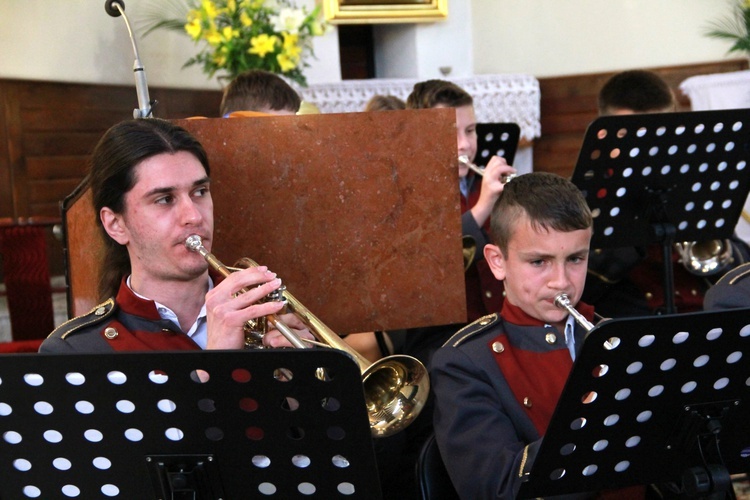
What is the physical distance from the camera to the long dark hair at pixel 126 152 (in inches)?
85.2

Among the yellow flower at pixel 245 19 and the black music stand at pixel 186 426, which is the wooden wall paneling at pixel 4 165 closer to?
the yellow flower at pixel 245 19

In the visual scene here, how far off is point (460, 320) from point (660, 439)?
892 millimetres

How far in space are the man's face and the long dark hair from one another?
18mm

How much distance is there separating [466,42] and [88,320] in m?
6.03

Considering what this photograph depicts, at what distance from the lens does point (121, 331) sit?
2.08 metres

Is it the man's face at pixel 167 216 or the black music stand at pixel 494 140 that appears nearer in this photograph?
the man's face at pixel 167 216

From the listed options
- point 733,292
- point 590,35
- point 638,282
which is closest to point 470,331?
point 733,292

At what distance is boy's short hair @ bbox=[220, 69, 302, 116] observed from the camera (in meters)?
3.08

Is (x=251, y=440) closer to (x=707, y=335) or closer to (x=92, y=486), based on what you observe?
(x=92, y=486)

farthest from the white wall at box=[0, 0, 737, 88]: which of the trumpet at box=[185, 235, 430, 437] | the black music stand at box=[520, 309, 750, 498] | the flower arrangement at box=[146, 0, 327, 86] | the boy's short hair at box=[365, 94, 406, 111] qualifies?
the black music stand at box=[520, 309, 750, 498]

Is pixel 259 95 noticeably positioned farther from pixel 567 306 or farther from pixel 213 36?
pixel 213 36

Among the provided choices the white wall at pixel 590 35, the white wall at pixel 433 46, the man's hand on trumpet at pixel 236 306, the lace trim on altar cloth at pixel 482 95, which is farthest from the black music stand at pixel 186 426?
the white wall at pixel 590 35

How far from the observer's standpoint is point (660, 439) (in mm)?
1681

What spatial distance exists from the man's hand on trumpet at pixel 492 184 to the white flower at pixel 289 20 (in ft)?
7.37
